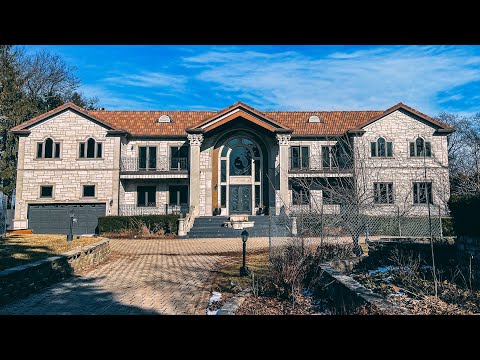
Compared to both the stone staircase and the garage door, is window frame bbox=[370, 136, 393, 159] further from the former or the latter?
the garage door

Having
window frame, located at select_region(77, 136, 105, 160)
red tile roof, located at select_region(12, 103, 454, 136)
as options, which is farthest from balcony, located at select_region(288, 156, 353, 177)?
window frame, located at select_region(77, 136, 105, 160)

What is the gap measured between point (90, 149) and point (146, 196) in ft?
18.0

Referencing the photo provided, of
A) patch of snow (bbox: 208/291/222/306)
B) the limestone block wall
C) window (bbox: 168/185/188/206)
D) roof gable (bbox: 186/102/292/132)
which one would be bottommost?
patch of snow (bbox: 208/291/222/306)

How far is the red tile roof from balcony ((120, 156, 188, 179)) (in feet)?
6.78

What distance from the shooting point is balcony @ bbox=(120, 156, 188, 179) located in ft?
88.4

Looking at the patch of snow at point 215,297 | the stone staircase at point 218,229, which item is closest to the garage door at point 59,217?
the stone staircase at point 218,229

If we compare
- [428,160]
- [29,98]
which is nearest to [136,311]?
[428,160]

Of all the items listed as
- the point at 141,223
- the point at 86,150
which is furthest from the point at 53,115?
the point at 141,223
